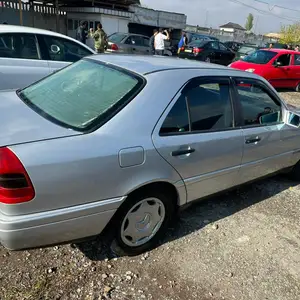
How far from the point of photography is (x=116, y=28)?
22.4 meters

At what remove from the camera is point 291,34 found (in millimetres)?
42281

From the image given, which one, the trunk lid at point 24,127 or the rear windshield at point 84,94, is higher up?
the rear windshield at point 84,94

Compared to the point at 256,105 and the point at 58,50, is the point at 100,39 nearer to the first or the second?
the point at 58,50

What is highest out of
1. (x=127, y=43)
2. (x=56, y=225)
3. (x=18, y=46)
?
(x=18, y=46)

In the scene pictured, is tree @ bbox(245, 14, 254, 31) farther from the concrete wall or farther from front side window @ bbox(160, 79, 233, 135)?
front side window @ bbox(160, 79, 233, 135)

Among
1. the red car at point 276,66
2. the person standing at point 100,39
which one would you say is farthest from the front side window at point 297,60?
the person standing at point 100,39

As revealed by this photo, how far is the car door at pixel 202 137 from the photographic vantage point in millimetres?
2502

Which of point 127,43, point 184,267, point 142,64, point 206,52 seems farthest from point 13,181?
point 206,52

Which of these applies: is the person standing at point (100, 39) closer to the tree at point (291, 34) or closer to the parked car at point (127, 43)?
the parked car at point (127, 43)

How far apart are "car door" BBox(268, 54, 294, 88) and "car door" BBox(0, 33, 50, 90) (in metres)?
8.25

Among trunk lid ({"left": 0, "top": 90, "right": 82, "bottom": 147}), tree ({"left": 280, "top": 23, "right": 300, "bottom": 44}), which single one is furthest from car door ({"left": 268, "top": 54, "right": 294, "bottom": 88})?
tree ({"left": 280, "top": 23, "right": 300, "bottom": 44})

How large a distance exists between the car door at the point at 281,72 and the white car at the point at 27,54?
783 cm

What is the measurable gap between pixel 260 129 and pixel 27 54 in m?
4.05

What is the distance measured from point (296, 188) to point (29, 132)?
363cm
